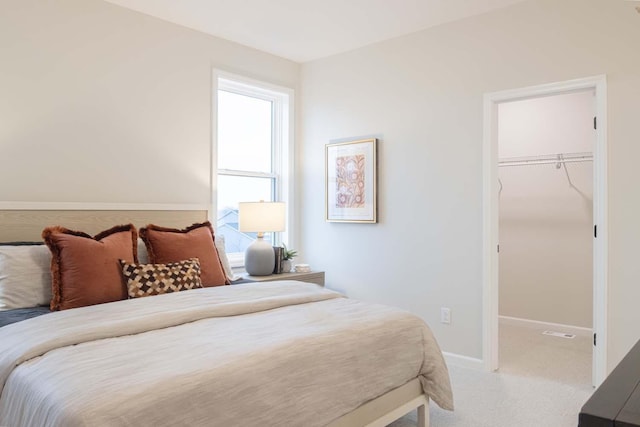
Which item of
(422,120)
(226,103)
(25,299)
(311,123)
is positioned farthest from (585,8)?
(25,299)

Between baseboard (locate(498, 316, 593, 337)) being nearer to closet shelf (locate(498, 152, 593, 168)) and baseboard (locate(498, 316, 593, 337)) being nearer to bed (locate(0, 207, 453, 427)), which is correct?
closet shelf (locate(498, 152, 593, 168))

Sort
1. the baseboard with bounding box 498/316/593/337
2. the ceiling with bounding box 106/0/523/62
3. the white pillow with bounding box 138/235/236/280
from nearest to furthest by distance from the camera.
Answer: the white pillow with bounding box 138/235/236/280
the ceiling with bounding box 106/0/523/62
the baseboard with bounding box 498/316/593/337

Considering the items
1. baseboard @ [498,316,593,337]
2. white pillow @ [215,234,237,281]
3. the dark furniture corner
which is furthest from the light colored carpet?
the dark furniture corner

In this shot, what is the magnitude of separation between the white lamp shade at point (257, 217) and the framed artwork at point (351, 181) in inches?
27.4

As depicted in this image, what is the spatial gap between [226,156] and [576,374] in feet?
10.6

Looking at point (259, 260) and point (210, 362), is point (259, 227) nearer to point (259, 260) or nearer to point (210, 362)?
point (259, 260)

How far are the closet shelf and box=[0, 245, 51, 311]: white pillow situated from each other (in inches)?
167

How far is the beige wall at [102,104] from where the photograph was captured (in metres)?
2.87

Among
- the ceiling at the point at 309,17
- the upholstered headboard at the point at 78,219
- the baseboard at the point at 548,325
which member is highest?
the ceiling at the point at 309,17

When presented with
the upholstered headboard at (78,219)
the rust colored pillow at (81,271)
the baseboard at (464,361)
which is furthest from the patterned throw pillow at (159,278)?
the baseboard at (464,361)

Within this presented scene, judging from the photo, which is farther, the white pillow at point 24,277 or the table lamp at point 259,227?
the table lamp at point 259,227

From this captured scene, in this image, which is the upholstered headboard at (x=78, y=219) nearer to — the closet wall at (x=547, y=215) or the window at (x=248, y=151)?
the window at (x=248, y=151)

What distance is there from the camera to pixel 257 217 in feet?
12.4

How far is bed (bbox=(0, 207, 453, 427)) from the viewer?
139cm
